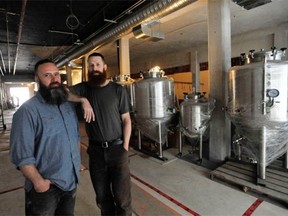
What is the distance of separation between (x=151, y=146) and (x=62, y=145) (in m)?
3.24

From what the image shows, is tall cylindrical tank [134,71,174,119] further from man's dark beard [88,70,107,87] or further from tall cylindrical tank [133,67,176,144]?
man's dark beard [88,70,107,87]

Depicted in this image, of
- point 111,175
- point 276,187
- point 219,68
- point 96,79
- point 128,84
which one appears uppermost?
point 219,68

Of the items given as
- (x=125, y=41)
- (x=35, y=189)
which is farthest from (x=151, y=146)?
(x=35, y=189)

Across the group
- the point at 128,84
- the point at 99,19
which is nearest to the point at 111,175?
the point at 128,84

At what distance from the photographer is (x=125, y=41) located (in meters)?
5.32

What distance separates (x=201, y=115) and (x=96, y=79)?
2060 millimetres

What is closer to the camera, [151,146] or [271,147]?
[271,147]

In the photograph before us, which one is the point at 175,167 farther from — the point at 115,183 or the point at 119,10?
the point at 119,10

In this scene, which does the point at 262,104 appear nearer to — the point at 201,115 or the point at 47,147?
the point at 201,115

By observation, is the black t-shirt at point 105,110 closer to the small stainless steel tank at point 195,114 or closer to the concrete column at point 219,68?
the small stainless steel tank at point 195,114

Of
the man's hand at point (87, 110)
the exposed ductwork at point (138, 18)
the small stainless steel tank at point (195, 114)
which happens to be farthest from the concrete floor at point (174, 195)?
the exposed ductwork at point (138, 18)

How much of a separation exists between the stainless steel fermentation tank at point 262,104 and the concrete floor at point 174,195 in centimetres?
41

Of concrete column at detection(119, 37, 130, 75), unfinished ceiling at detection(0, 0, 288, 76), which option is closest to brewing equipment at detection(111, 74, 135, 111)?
concrete column at detection(119, 37, 130, 75)

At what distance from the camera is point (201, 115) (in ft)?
10.5
